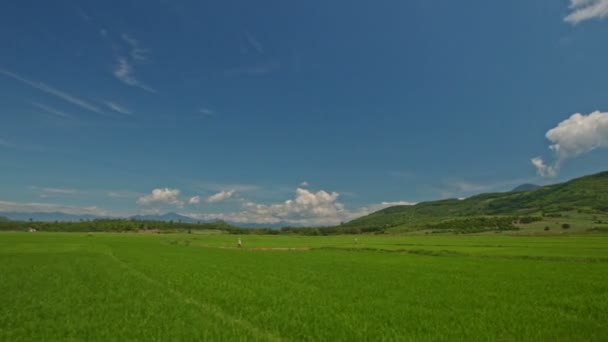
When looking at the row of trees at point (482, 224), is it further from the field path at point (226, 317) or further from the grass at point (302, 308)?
the field path at point (226, 317)

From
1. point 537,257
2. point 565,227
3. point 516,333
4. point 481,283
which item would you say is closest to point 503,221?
point 565,227

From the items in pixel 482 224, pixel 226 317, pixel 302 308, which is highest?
pixel 482 224

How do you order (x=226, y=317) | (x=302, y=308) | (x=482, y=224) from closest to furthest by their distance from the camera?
(x=226, y=317)
(x=302, y=308)
(x=482, y=224)

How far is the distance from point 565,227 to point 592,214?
57167mm

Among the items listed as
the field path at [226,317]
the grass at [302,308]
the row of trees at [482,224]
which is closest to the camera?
the field path at [226,317]

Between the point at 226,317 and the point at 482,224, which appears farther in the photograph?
the point at 482,224

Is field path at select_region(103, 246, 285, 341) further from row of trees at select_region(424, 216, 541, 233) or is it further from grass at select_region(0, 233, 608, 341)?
row of trees at select_region(424, 216, 541, 233)

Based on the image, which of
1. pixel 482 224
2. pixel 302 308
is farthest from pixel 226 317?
pixel 482 224

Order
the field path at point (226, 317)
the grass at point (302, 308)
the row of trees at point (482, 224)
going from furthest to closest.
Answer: the row of trees at point (482, 224)
the grass at point (302, 308)
the field path at point (226, 317)

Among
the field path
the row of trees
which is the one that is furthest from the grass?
the row of trees

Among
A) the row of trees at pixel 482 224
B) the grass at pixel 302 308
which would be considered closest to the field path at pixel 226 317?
the grass at pixel 302 308

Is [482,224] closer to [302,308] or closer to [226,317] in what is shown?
[302,308]

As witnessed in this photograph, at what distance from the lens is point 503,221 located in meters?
154

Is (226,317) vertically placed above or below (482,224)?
below
